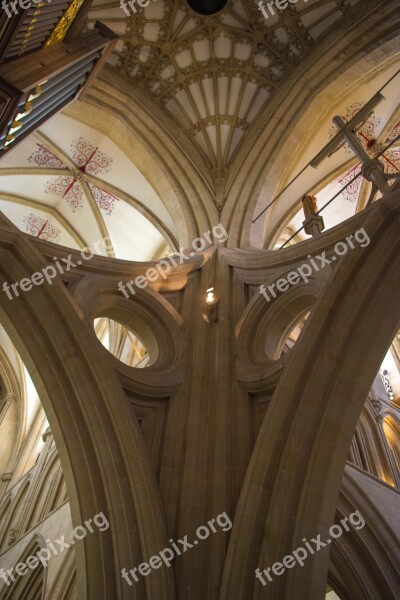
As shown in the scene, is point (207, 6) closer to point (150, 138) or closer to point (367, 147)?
point (150, 138)

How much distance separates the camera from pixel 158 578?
486 cm

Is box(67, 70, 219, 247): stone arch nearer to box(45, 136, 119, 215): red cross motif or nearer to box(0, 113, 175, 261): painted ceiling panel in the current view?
box(0, 113, 175, 261): painted ceiling panel

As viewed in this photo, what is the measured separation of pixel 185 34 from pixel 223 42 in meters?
0.84

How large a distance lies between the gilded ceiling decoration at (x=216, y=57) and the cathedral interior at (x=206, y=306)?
0.04 meters

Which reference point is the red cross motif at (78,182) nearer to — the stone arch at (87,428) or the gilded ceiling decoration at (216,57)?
the gilded ceiling decoration at (216,57)

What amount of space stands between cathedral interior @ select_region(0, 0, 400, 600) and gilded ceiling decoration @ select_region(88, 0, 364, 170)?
1.7 inches

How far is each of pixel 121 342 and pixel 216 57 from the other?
6.96 meters

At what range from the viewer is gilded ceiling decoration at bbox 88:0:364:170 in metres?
11.4

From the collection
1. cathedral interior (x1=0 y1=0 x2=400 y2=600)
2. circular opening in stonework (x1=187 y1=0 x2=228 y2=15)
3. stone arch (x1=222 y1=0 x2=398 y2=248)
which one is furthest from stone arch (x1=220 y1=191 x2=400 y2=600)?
circular opening in stonework (x1=187 y1=0 x2=228 y2=15)

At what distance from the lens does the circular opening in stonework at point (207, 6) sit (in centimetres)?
1141

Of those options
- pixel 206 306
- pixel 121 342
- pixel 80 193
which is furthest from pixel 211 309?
pixel 80 193

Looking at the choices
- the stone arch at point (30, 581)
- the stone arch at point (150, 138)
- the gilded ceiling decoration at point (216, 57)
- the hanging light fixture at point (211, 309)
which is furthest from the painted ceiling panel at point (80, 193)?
the stone arch at point (30, 581)

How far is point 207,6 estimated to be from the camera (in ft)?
37.6

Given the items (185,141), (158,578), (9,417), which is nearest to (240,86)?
(185,141)
